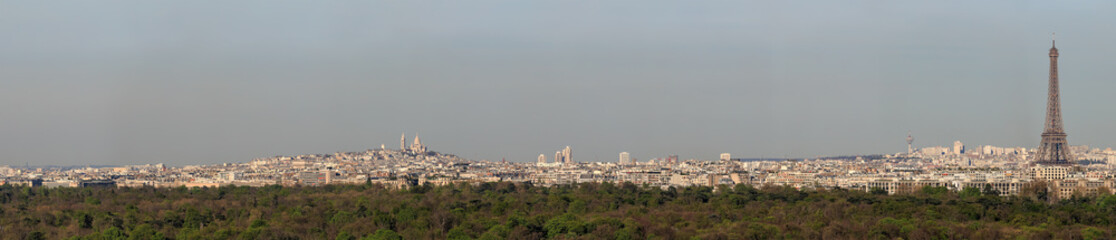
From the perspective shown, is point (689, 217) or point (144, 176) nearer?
point (689, 217)

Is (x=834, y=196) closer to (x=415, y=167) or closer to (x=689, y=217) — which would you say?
(x=689, y=217)

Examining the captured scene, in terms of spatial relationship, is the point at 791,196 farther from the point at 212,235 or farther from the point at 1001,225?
the point at 212,235

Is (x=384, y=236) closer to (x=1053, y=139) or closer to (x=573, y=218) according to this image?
(x=573, y=218)

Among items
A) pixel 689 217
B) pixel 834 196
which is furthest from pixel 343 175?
pixel 689 217

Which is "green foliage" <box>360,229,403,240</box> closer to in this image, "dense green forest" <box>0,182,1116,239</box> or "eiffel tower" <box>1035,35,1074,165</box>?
"dense green forest" <box>0,182,1116,239</box>

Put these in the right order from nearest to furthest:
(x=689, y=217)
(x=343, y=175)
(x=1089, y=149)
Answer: (x=689, y=217) → (x=343, y=175) → (x=1089, y=149)

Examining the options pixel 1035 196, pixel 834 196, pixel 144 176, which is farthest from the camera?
pixel 144 176

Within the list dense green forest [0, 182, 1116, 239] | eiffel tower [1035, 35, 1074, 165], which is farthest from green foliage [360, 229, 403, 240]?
eiffel tower [1035, 35, 1074, 165]
